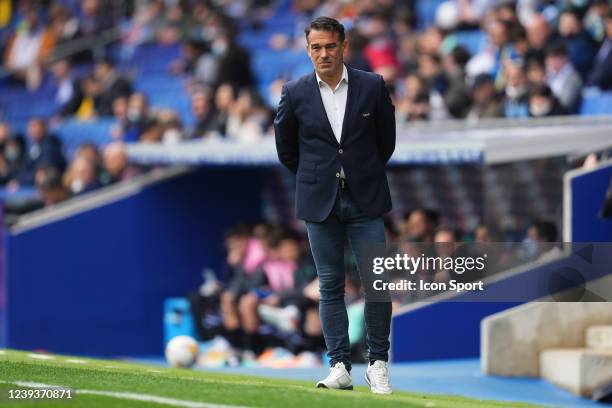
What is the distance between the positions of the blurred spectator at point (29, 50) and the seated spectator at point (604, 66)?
35.2 ft

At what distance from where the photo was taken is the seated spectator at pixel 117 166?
48.9 feet

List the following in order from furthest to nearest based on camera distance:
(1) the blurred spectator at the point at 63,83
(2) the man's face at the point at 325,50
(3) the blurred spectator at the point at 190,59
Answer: (1) the blurred spectator at the point at 63,83
(3) the blurred spectator at the point at 190,59
(2) the man's face at the point at 325,50

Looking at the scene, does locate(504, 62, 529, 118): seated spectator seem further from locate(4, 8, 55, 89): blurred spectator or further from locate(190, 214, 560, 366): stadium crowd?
locate(4, 8, 55, 89): blurred spectator

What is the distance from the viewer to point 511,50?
12.8 m

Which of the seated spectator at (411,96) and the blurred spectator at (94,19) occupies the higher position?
the blurred spectator at (94,19)


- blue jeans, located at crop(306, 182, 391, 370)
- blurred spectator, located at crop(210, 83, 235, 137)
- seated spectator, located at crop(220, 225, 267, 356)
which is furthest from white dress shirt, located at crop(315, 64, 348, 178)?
blurred spectator, located at crop(210, 83, 235, 137)

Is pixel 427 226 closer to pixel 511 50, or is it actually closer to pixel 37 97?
pixel 511 50

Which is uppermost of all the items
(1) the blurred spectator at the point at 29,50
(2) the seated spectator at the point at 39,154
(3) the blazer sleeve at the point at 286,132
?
(1) the blurred spectator at the point at 29,50

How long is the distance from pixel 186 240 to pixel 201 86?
1838mm

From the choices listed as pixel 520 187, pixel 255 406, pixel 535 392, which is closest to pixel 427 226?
pixel 520 187

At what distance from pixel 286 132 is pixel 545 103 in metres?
5.35

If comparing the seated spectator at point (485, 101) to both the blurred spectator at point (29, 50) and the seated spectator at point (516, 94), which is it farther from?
the blurred spectator at point (29, 50)

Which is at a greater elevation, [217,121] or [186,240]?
[217,121]

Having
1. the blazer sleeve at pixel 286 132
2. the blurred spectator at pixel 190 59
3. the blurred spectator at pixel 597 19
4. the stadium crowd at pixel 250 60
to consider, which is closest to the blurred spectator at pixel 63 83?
the stadium crowd at pixel 250 60
